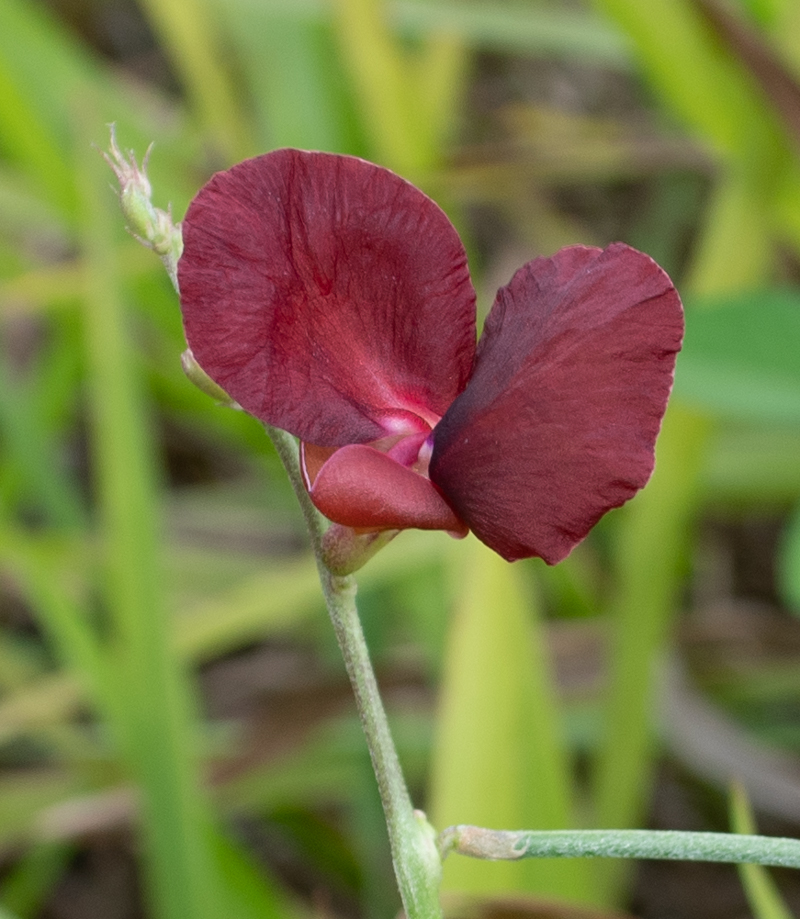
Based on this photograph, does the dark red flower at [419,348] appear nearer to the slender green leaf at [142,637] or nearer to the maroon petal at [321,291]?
the maroon petal at [321,291]

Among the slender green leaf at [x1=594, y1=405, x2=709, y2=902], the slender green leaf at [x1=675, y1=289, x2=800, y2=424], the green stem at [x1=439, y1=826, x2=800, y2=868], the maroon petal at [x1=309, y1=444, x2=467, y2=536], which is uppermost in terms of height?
the maroon petal at [x1=309, y1=444, x2=467, y2=536]

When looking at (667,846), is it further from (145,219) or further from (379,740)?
(145,219)

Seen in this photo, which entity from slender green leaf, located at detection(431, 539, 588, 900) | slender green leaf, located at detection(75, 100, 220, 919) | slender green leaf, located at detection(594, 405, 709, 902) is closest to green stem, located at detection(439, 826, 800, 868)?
slender green leaf, located at detection(431, 539, 588, 900)

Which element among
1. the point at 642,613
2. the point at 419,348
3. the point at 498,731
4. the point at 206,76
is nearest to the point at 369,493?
the point at 419,348

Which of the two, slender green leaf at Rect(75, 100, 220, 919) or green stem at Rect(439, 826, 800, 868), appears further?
slender green leaf at Rect(75, 100, 220, 919)

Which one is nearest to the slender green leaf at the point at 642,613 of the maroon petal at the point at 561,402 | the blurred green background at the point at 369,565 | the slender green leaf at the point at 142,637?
the blurred green background at the point at 369,565

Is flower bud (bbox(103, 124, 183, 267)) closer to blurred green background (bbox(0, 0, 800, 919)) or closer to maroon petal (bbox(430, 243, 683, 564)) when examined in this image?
maroon petal (bbox(430, 243, 683, 564))
